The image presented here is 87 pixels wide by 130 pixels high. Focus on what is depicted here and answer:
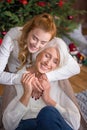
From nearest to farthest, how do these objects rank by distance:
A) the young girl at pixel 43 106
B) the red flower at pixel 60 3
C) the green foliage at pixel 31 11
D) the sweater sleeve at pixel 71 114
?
the young girl at pixel 43 106
the sweater sleeve at pixel 71 114
the green foliage at pixel 31 11
the red flower at pixel 60 3

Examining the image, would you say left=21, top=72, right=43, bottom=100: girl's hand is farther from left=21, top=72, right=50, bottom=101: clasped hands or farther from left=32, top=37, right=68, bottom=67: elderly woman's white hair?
left=32, top=37, right=68, bottom=67: elderly woman's white hair

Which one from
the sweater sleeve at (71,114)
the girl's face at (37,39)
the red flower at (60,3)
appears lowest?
the sweater sleeve at (71,114)

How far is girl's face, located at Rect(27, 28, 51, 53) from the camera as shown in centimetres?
131

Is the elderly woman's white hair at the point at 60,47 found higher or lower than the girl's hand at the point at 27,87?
higher

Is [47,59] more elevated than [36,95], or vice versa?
Answer: [47,59]

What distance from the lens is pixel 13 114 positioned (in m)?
1.34

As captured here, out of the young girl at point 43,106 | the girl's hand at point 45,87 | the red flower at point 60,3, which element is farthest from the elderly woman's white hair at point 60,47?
the red flower at point 60,3

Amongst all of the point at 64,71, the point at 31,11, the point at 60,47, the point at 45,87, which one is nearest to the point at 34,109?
the point at 45,87

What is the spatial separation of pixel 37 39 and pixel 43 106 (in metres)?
0.37

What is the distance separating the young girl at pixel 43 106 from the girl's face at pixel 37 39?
0.13 ft

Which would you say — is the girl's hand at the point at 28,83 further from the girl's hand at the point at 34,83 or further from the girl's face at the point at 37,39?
the girl's face at the point at 37,39

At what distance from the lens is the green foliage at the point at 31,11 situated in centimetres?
241

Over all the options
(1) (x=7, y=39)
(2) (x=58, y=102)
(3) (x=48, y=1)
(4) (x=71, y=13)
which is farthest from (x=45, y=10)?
(2) (x=58, y=102)

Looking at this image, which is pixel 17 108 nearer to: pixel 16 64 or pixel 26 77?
pixel 26 77
